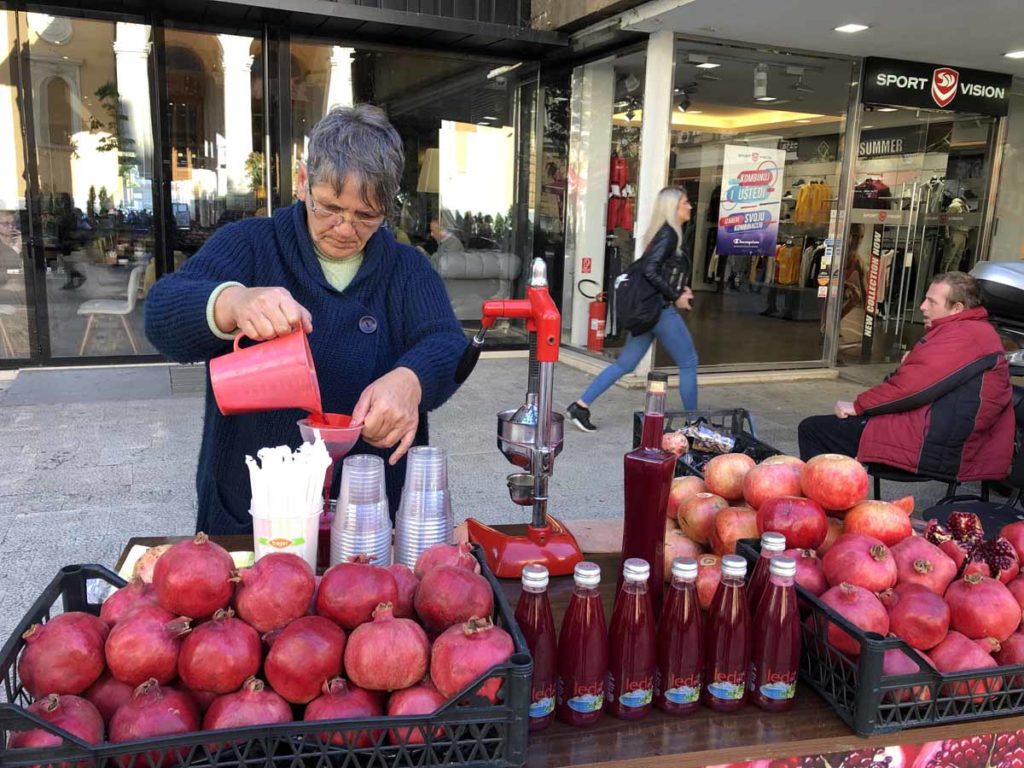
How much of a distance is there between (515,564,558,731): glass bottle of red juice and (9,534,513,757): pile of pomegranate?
131 mm

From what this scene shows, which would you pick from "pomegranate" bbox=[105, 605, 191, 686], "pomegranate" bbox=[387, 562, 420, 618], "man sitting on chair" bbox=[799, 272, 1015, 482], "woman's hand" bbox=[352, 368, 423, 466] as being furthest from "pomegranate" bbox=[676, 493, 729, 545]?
"man sitting on chair" bbox=[799, 272, 1015, 482]

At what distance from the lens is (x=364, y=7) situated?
24.8 ft

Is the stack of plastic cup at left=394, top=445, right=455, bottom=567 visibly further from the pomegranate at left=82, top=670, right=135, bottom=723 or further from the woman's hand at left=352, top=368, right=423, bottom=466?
the pomegranate at left=82, top=670, right=135, bottom=723

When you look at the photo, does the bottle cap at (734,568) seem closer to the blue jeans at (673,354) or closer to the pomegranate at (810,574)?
the pomegranate at (810,574)

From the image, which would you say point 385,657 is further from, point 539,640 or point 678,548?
point 678,548

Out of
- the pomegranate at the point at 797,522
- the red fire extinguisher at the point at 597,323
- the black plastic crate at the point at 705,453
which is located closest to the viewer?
the pomegranate at the point at 797,522

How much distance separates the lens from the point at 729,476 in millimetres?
2068

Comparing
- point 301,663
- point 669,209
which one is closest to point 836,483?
point 301,663

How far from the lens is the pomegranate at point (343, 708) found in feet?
3.78

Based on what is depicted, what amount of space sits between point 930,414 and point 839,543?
2.78 m

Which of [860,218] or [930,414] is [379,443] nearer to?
[930,414]

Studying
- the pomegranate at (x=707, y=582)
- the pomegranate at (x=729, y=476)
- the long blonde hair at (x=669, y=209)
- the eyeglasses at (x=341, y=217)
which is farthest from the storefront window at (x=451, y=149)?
the pomegranate at (x=707, y=582)

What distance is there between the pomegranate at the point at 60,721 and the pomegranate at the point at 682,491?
4.50 ft

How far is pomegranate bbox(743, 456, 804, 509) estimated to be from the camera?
74.7 inches
